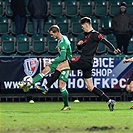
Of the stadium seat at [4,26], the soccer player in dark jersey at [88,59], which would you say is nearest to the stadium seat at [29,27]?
the stadium seat at [4,26]

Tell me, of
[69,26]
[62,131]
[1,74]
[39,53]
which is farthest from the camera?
[69,26]

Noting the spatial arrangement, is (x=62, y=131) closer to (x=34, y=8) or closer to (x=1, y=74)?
(x=1, y=74)

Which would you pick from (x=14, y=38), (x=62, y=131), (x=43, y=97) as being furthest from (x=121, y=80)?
(x=62, y=131)

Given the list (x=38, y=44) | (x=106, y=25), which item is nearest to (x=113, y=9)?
(x=106, y=25)

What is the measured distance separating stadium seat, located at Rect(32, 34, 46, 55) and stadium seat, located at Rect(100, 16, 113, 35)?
237cm

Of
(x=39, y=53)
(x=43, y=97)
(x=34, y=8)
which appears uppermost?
(x=34, y=8)

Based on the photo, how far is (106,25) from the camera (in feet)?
74.7

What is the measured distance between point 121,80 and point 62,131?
35.1 feet

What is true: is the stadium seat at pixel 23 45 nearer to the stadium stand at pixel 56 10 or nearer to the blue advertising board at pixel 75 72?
the blue advertising board at pixel 75 72

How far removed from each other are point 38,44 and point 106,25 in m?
Answer: 2.70

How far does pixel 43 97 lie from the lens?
20.2 m

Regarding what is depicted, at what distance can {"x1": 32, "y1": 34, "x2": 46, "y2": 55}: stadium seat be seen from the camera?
70.1 feet

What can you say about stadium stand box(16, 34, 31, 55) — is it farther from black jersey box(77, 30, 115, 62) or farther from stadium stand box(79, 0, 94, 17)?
black jersey box(77, 30, 115, 62)

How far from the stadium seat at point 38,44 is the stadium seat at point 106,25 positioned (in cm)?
237
